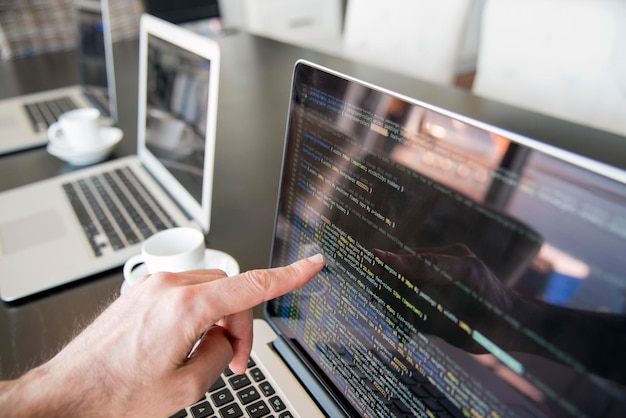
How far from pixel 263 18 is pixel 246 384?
1.96 metres

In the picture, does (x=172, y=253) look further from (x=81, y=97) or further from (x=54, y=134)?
(x=81, y=97)

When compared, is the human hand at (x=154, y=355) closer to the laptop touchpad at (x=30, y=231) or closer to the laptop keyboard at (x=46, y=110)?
the laptop touchpad at (x=30, y=231)

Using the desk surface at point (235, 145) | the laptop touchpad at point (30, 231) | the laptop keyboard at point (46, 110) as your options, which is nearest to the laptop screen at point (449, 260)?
the desk surface at point (235, 145)

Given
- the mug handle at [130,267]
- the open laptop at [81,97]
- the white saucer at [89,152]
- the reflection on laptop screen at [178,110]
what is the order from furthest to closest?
the open laptop at [81,97], the white saucer at [89,152], the reflection on laptop screen at [178,110], the mug handle at [130,267]

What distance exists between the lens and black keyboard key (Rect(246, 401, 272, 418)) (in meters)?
0.48

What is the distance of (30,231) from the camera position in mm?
812

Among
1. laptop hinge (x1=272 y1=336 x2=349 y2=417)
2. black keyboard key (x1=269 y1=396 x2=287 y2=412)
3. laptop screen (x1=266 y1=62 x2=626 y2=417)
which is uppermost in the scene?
laptop screen (x1=266 y1=62 x2=626 y2=417)

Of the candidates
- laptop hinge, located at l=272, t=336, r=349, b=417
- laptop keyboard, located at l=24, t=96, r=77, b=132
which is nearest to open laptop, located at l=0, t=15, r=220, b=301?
laptop hinge, located at l=272, t=336, r=349, b=417

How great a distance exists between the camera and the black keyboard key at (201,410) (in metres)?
0.49

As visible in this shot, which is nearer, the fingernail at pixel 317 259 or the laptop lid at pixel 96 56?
the fingernail at pixel 317 259

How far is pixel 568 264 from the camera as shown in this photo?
0.89 feet

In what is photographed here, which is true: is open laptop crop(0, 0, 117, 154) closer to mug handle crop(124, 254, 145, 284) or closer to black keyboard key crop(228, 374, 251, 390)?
mug handle crop(124, 254, 145, 284)

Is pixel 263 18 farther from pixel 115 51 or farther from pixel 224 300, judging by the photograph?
pixel 224 300

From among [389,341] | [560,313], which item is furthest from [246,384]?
[560,313]
